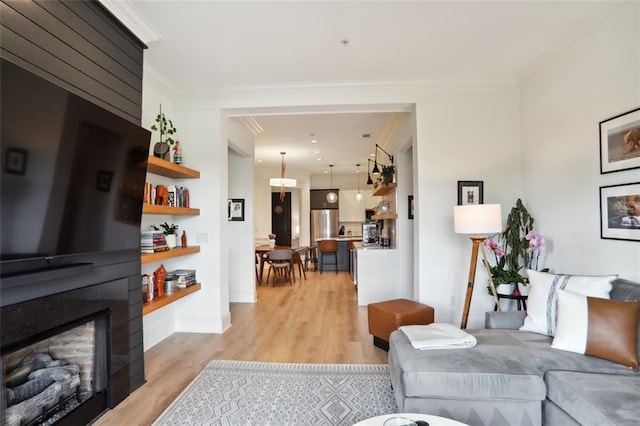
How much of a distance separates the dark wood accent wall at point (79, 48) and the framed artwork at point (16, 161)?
1.81 feet

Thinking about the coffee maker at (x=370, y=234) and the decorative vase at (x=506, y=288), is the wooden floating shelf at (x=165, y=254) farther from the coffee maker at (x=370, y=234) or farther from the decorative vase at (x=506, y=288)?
the coffee maker at (x=370, y=234)

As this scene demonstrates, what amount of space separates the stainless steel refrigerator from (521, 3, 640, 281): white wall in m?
6.67

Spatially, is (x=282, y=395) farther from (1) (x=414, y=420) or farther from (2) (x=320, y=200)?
(2) (x=320, y=200)

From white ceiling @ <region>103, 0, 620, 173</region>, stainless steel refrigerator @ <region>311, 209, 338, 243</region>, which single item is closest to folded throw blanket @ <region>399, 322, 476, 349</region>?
white ceiling @ <region>103, 0, 620, 173</region>

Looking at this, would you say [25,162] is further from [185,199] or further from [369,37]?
[369,37]

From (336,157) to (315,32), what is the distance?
5.22 m

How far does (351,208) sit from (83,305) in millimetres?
8246

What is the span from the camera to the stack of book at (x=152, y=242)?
290cm

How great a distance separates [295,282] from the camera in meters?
6.59

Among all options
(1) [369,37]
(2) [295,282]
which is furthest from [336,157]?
(1) [369,37]

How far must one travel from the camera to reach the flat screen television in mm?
1425

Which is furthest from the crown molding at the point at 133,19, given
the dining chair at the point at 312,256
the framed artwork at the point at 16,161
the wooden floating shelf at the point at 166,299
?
the dining chair at the point at 312,256

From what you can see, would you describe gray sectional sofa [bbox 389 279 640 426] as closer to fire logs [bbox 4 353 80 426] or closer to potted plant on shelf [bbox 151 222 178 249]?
fire logs [bbox 4 353 80 426]

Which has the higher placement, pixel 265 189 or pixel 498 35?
pixel 498 35
